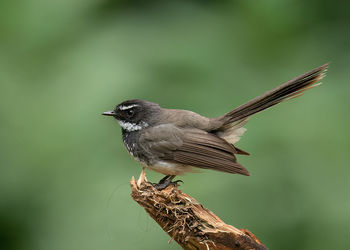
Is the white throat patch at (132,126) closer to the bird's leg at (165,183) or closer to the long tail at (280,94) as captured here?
the bird's leg at (165,183)

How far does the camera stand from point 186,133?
229 inches

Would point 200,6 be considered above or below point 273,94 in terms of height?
above

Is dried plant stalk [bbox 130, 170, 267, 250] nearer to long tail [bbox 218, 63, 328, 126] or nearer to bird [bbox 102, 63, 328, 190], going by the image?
bird [bbox 102, 63, 328, 190]

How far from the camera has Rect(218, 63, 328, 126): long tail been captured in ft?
17.8

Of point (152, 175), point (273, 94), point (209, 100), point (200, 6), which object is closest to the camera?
point (273, 94)

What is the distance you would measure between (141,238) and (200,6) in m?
3.53

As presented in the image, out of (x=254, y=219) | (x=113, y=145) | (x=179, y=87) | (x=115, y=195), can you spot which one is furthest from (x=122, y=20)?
(x=254, y=219)

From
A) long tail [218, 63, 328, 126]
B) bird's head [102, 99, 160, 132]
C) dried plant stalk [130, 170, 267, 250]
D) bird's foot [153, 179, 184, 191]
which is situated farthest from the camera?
bird's head [102, 99, 160, 132]

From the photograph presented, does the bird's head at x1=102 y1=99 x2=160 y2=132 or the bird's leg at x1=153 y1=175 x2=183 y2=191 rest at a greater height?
the bird's head at x1=102 y1=99 x2=160 y2=132

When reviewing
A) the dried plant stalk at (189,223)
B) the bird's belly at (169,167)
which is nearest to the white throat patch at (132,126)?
the bird's belly at (169,167)

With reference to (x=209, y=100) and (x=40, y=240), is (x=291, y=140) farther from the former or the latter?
(x=40, y=240)

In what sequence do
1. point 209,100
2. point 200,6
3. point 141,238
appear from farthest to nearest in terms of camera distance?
point 200,6, point 209,100, point 141,238

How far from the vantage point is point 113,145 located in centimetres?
666

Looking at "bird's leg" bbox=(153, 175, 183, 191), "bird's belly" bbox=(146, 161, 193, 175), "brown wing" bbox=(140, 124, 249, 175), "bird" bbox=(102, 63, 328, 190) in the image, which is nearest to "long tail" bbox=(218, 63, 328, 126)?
"bird" bbox=(102, 63, 328, 190)
